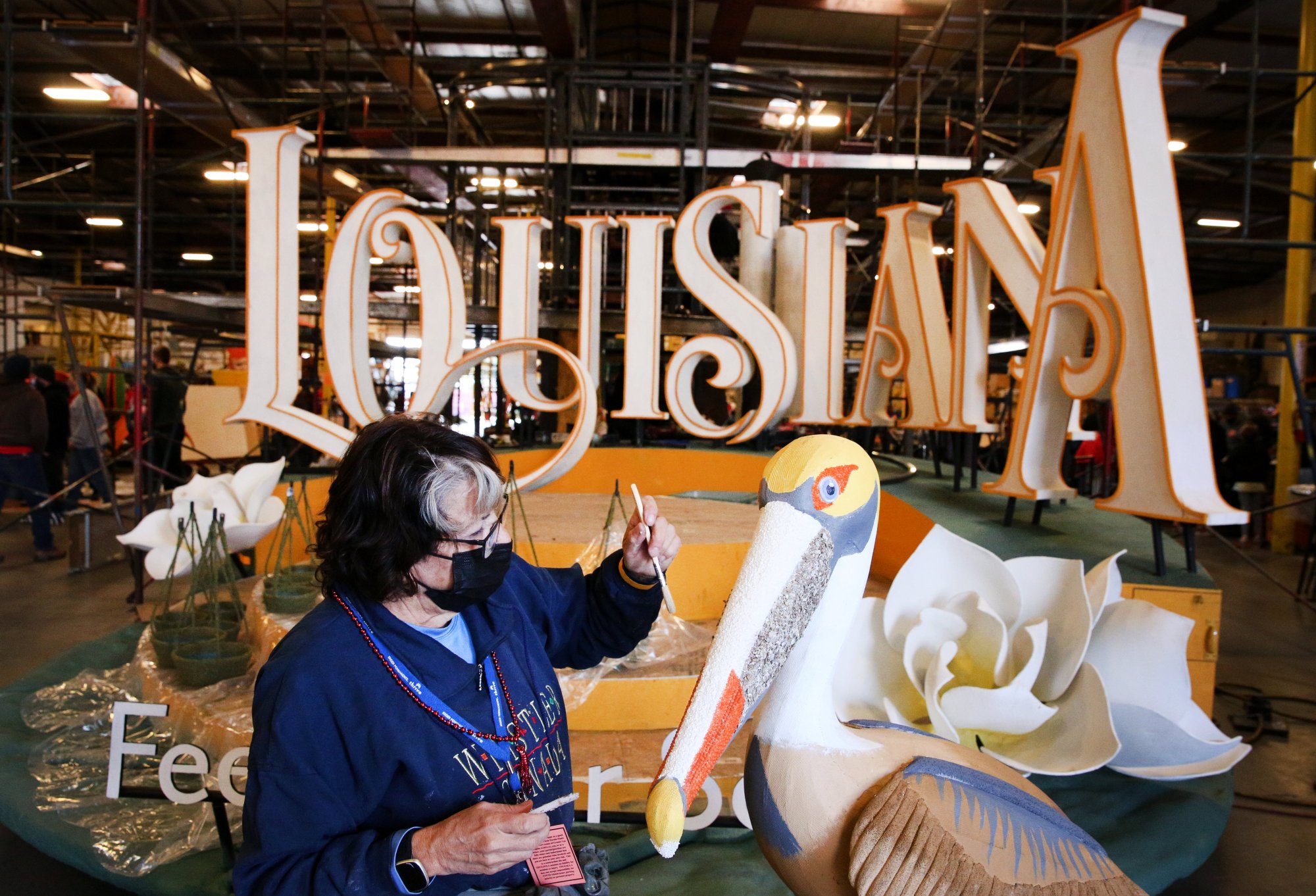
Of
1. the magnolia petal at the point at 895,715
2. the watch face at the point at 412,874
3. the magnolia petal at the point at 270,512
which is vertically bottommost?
the magnolia petal at the point at 895,715

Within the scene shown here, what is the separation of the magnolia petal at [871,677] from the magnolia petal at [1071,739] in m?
0.20

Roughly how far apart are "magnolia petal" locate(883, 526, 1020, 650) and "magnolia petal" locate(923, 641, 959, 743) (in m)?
0.16

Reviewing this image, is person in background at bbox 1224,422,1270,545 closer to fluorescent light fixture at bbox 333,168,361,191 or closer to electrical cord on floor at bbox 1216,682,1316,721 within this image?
electrical cord on floor at bbox 1216,682,1316,721

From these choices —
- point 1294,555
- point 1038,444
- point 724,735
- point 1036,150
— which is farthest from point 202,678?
point 1294,555

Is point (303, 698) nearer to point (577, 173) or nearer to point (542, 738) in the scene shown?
point (542, 738)

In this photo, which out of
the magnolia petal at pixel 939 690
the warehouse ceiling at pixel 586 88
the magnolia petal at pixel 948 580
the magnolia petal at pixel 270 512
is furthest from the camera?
the warehouse ceiling at pixel 586 88

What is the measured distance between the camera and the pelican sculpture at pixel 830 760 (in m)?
1.10

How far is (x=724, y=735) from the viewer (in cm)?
109

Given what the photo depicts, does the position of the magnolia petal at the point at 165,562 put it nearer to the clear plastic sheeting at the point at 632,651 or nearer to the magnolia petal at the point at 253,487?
the magnolia petal at the point at 253,487

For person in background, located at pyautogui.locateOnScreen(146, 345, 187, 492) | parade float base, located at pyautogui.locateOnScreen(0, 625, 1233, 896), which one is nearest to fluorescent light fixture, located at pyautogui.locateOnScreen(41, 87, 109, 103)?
person in background, located at pyautogui.locateOnScreen(146, 345, 187, 492)

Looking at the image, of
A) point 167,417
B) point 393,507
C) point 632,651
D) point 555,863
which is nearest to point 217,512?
point 632,651

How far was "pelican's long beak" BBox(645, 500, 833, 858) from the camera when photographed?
105cm

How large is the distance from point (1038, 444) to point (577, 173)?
18.1ft

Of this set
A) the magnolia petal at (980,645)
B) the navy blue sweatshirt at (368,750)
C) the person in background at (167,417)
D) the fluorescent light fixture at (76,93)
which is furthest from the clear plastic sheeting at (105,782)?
the fluorescent light fixture at (76,93)
